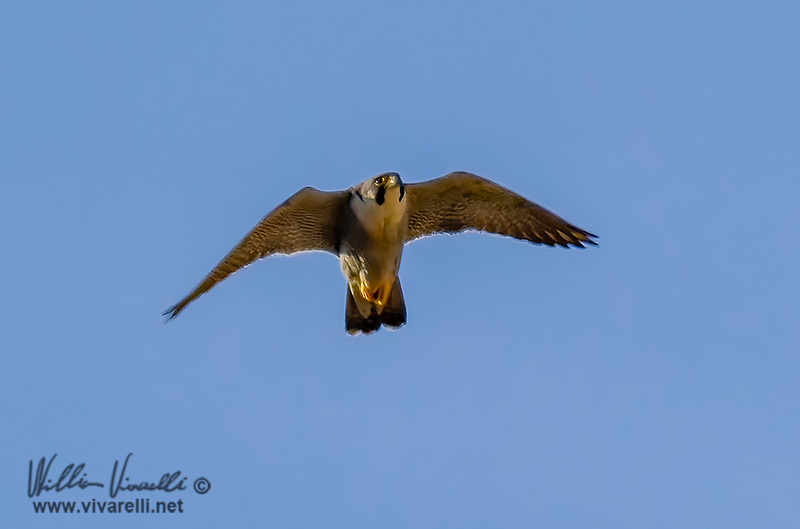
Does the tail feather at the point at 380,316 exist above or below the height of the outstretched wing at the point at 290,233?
below

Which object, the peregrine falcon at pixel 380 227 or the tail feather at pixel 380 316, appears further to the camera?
the tail feather at pixel 380 316

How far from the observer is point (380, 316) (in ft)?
44.2

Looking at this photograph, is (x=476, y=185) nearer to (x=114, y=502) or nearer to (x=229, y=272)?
(x=229, y=272)

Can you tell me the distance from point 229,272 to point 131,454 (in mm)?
2853

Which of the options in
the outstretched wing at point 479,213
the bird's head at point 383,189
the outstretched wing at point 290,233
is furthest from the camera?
the outstretched wing at point 479,213

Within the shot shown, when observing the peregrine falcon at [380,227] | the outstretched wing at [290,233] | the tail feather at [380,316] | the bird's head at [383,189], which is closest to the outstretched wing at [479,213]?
the peregrine falcon at [380,227]

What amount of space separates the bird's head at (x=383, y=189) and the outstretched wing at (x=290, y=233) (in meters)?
0.47

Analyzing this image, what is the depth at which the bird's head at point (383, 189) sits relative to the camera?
12109 mm

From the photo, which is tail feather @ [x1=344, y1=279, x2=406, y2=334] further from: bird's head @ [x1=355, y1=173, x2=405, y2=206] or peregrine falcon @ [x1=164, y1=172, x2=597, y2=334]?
bird's head @ [x1=355, y1=173, x2=405, y2=206]

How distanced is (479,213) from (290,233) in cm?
253

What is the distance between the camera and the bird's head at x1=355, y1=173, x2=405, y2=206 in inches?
477

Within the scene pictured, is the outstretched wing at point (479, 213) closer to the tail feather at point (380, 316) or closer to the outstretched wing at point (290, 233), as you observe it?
the tail feather at point (380, 316)

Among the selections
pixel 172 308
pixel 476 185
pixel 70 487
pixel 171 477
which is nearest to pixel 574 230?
pixel 476 185

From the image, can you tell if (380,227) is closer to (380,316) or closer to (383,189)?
(383,189)
